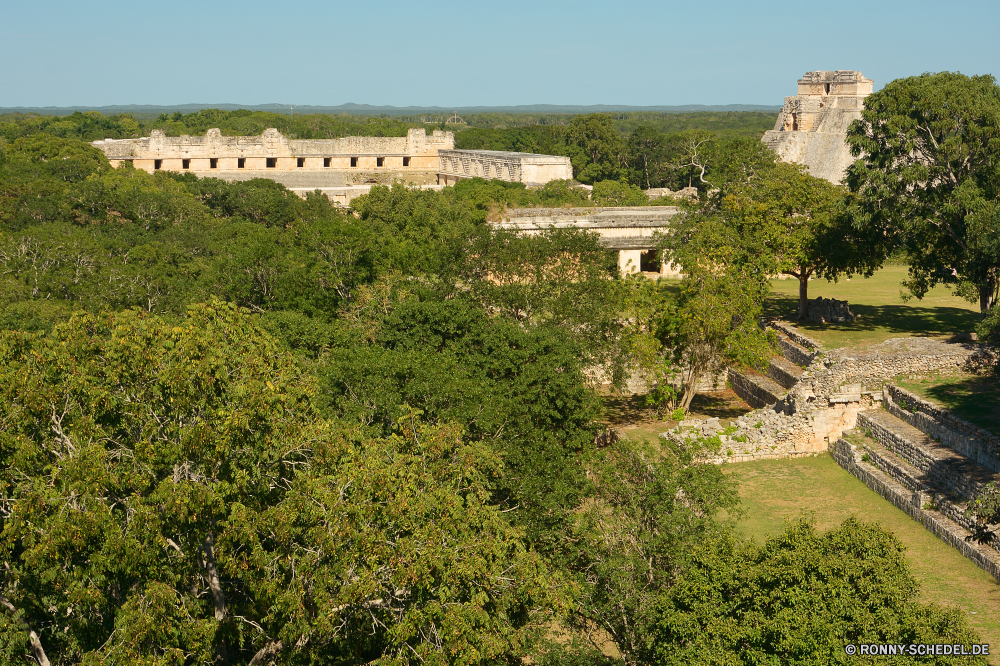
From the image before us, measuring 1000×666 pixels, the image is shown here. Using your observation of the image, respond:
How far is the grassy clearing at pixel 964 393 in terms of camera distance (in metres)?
15.4

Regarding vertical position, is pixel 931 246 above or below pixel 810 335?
above

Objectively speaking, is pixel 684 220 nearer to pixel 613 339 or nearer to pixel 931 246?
pixel 931 246

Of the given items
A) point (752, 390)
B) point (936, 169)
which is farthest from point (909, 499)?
point (936, 169)

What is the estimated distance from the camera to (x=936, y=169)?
65.9ft

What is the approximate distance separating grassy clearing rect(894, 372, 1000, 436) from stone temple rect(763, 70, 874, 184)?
3061 cm

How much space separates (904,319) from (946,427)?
8.46m

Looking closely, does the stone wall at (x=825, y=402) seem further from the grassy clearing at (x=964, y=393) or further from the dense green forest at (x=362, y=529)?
the dense green forest at (x=362, y=529)

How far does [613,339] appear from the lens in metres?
18.9

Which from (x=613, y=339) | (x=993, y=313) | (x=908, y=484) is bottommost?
(x=908, y=484)

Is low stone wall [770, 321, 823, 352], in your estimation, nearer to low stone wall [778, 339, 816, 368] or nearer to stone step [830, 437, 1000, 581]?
low stone wall [778, 339, 816, 368]

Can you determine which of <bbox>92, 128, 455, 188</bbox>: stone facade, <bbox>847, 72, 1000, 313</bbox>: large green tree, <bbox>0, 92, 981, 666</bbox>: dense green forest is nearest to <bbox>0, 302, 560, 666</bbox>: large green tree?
<bbox>0, 92, 981, 666</bbox>: dense green forest

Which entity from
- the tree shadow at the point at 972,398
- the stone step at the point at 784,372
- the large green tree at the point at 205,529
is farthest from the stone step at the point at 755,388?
the large green tree at the point at 205,529

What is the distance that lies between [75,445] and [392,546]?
2878 millimetres

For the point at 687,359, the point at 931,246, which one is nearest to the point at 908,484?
the point at 687,359
